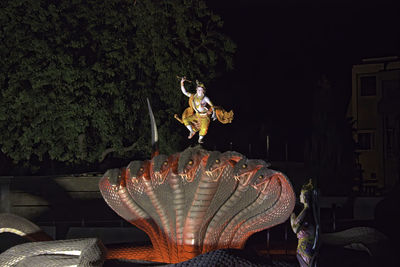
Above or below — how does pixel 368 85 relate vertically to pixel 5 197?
above

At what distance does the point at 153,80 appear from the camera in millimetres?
15008

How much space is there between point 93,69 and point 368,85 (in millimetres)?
14073

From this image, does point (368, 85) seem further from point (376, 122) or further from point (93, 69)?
point (93, 69)

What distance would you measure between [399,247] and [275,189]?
3159mm

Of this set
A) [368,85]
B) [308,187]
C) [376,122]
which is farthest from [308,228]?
[368,85]

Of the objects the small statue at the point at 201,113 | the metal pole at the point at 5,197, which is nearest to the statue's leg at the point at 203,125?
the small statue at the point at 201,113

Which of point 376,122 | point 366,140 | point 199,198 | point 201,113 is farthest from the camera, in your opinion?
point 366,140

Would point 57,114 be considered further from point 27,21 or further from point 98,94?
point 27,21

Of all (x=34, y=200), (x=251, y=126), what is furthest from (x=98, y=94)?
(x=251, y=126)

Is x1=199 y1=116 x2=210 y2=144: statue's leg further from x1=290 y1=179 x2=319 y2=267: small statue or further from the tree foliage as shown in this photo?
the tree foliage

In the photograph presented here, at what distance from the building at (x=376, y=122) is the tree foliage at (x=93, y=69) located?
9210mm

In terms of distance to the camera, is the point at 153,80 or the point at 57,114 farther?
the point at 153,80

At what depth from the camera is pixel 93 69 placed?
13.6 metres

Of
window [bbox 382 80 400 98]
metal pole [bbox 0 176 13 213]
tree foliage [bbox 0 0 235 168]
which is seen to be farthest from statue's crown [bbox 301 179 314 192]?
window [bbox 382 80 400 98]
